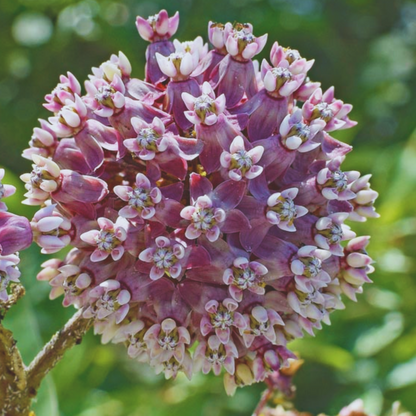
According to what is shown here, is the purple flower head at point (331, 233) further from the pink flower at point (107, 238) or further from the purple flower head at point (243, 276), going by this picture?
the pink flower at point (107, 238)

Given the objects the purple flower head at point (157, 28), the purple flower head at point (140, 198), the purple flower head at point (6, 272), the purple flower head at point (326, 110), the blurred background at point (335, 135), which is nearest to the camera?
the purple flower head at point (6, 272)

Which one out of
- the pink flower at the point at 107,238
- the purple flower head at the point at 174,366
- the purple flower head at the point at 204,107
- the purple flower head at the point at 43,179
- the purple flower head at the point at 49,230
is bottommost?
the purple flower head at the point at 174,366

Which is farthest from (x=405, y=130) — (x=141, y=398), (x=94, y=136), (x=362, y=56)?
(x=94, y=136)

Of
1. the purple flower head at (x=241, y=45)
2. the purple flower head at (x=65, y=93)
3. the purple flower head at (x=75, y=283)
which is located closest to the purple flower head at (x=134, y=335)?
the purple flower head at (x=75, y=283)

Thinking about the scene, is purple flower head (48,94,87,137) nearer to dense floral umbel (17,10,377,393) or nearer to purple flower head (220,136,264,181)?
dense floral umbel (17,10,377,393)

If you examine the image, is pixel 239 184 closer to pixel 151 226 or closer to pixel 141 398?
Result: pixel 151 226

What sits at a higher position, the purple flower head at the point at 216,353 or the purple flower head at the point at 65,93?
the purple flower head at the point at 65,93
